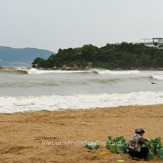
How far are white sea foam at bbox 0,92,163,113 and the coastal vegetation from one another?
193ft

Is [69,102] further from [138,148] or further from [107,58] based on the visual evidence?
[107,58]

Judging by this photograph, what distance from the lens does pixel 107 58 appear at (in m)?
81.2

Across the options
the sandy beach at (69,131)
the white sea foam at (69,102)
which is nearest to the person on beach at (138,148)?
the sandy beach at (69,131)

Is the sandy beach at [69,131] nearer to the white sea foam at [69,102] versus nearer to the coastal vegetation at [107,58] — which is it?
the white sea foam at [69,102]

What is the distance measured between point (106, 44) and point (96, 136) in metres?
88.6

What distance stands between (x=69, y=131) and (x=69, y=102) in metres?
5.71

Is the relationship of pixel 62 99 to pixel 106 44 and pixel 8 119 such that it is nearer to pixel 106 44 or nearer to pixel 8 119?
pixel 8 119

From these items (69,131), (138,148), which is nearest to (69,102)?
(69,131)

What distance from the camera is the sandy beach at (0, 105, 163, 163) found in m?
5.93

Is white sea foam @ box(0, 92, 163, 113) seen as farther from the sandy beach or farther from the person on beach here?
the person on beach

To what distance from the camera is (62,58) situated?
80.2 metres

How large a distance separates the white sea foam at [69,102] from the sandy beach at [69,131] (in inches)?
43.6

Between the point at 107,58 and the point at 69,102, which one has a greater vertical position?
the point at 107,58

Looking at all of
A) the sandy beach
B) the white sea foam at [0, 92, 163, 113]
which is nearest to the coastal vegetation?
the white sea foam at [0, 92, 163, 113]
